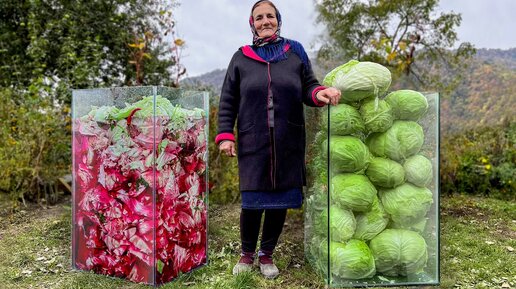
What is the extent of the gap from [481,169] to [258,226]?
429 cm

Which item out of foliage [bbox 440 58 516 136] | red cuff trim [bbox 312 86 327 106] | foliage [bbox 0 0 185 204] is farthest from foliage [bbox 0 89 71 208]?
foliage [bbox 440 58 516 136]

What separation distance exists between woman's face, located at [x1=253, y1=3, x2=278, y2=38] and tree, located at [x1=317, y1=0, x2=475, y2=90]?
8.35 meters

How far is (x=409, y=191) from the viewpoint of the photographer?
251 cm

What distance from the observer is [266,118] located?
8.44 feet

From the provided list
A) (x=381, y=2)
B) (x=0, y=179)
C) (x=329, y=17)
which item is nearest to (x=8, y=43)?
(x=0, y=179)

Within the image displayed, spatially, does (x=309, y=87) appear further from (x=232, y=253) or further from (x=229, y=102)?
(x=232, y=253)

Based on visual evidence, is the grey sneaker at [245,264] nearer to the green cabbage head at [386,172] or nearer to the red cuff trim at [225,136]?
the red cuff trim at [225,136]

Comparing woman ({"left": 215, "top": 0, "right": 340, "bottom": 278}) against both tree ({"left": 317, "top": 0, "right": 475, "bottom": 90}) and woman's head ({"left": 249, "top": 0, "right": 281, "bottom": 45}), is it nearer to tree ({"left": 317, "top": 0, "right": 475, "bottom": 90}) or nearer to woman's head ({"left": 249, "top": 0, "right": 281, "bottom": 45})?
woman's head ({"left": 249, "top": 0, "right": 281, "bottom": 45})

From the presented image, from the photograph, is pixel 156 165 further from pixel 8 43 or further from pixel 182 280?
pixel 8 43

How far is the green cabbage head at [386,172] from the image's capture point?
2.48 meters

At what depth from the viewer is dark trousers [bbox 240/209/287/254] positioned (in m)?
2.72

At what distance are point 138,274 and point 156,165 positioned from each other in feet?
2.19

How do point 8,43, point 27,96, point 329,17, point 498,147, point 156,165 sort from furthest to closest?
point 329,17
point 8,43
point 498,147
point 27,96
point 156,165

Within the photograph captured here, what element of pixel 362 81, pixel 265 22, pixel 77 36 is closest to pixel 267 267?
pixel 362 81
